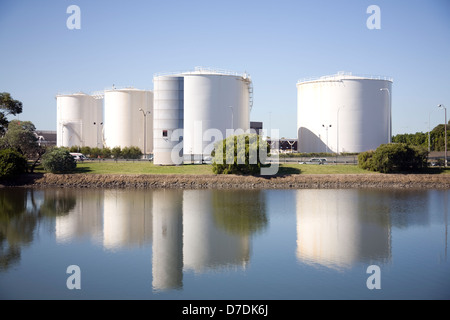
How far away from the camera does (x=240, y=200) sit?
47750 millimetres

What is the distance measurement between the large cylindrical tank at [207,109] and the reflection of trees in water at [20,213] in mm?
26191

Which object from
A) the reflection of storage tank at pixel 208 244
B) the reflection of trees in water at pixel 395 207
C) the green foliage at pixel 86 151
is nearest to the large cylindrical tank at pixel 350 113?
the reflection of trees in water at pixel 395 207

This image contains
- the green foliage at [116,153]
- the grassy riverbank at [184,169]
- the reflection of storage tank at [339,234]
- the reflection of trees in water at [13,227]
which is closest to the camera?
the reflection of storage tank at [339,234]

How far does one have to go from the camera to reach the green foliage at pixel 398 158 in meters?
62.2

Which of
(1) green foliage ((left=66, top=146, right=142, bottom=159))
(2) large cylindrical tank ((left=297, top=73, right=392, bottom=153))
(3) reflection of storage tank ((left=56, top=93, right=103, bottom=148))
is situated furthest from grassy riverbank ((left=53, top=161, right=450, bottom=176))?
(3) reflection of storage tank ((left=56, top=93, right=103, bottom=148))

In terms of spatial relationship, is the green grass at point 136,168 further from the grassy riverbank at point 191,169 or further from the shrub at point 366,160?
the shrub at point 366,160

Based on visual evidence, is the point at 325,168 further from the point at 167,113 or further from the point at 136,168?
the point at 136,168

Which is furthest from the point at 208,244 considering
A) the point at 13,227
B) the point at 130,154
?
the point at 130,154

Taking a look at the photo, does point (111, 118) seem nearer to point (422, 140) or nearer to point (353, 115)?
point (353, 115)

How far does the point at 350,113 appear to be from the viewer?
288 feet

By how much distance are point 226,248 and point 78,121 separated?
86.1 metres

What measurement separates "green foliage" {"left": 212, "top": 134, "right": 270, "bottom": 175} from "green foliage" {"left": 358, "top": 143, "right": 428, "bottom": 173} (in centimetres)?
1528

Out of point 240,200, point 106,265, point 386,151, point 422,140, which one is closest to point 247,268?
point 106,265
